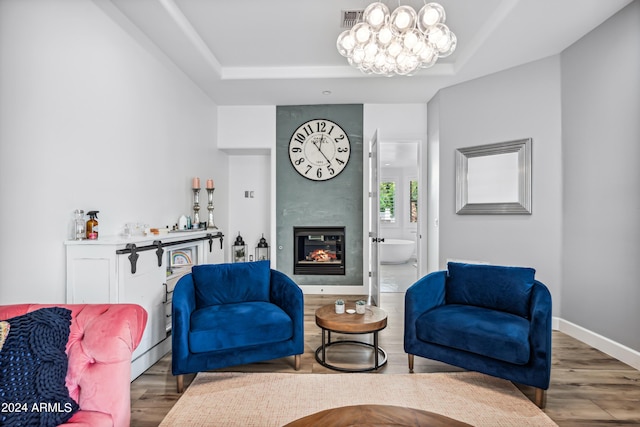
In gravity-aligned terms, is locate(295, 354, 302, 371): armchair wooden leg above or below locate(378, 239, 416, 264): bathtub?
below

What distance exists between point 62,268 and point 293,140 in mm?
3379

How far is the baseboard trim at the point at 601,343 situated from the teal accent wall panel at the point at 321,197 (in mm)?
2436

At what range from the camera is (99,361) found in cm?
135

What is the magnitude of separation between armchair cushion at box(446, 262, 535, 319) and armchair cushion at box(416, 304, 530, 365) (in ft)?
0.27

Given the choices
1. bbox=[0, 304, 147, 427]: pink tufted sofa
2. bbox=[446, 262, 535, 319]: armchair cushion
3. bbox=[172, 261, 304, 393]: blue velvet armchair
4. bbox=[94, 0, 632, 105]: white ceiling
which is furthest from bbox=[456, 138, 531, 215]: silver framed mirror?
bbox=[0, 304, 147, 427]: pink tufted sofa

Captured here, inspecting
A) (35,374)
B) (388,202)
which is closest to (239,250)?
(35,374)

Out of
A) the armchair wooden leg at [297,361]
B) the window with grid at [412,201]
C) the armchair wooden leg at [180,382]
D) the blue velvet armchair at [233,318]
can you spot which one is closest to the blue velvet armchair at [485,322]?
the armchair wooden leg at [297,361]

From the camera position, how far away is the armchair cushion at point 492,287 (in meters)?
2.41

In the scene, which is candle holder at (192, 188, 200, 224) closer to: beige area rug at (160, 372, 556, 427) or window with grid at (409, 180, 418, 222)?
beige area rug at (160, 372, 556, 427)

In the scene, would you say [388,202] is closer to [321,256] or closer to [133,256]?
[321,256]

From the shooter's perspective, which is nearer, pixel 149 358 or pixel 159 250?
pixel 149 358

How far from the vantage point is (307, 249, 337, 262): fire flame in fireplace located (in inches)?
197

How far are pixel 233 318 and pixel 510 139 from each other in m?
3.37

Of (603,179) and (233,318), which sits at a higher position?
(603,179)
